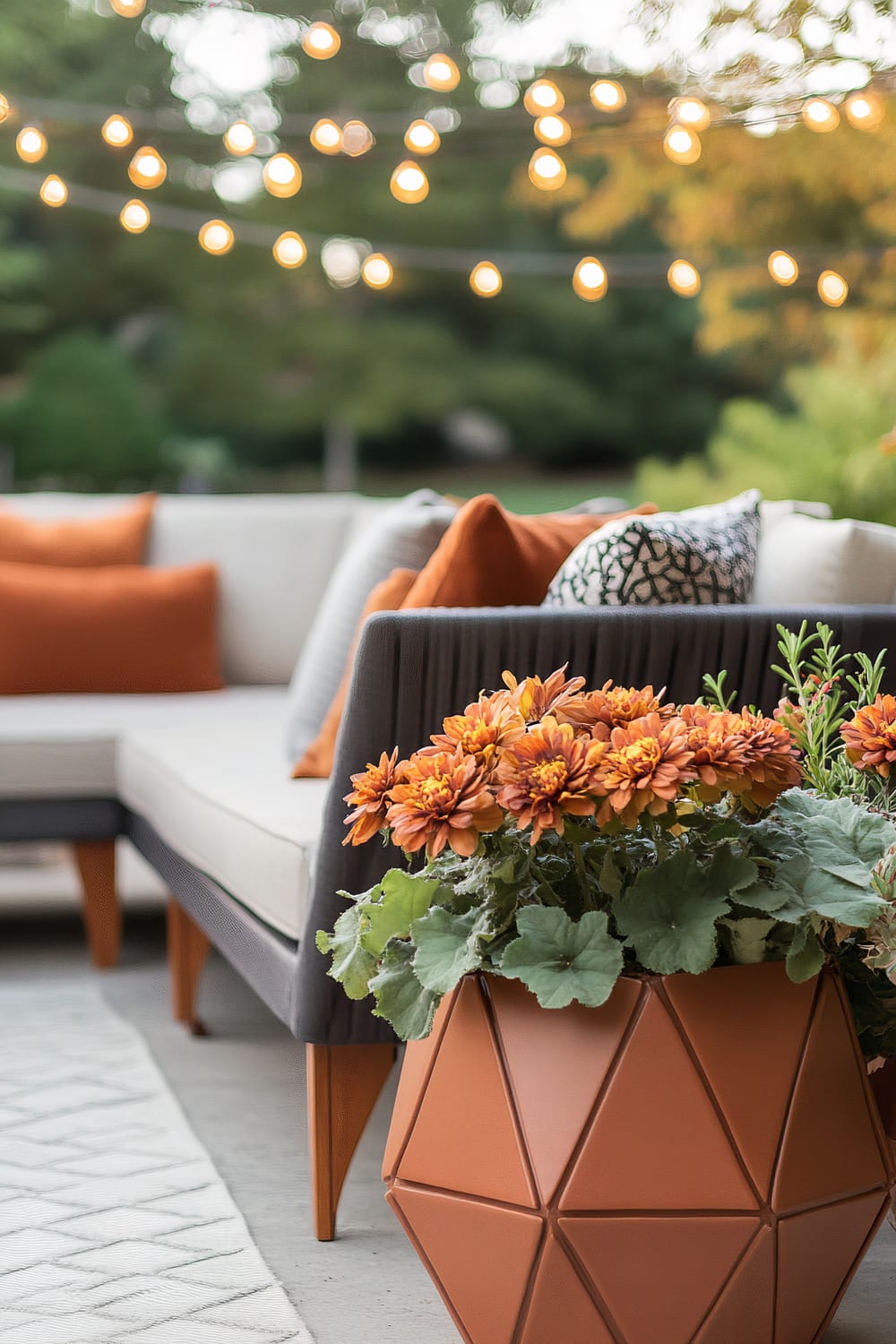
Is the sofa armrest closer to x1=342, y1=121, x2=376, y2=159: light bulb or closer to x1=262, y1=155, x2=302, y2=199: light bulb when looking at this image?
x1=262, y1=155, x2=302, y2=199: light bulb

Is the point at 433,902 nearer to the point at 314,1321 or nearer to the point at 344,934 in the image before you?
the point at 344,934

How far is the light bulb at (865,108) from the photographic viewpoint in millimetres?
3309

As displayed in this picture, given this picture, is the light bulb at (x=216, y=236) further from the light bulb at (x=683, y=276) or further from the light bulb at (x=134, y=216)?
the light bulb at (x=683, y=276)

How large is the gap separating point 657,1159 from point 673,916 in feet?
0.63

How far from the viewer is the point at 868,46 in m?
4.41

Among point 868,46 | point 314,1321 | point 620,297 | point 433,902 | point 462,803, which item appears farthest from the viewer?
point 620,297

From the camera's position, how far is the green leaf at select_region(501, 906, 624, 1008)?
111cm

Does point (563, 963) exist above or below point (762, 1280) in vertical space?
above

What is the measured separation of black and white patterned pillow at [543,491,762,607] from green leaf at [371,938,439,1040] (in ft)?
1.97

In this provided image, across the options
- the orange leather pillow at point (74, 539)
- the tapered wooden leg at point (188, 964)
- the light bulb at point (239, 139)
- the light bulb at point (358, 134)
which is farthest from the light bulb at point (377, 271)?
the tapered wooden leg at point (188, 964)

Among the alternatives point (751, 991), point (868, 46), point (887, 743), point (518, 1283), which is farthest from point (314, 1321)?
point (868, 46)

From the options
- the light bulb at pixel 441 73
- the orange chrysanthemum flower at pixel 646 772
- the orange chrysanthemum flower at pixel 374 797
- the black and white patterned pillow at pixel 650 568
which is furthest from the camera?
the light bulb at pixel 441 73

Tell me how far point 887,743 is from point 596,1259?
20.4 inches

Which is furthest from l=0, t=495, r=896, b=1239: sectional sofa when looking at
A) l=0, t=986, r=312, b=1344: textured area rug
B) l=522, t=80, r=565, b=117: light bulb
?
l=522, t=80, r=565, b=117: light bulb
